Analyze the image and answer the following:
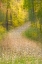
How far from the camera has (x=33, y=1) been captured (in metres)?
27.2

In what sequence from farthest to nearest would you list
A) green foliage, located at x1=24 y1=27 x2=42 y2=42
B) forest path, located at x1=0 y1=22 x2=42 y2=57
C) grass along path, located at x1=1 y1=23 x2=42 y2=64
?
green foliage, located at x1=24 y1=27 x2=42 y2=42 < forest path, located at x1=0 y1=22 x2=42 y2=57 < grass along path, located at x1=1 y1=23 x2=42 y2=64

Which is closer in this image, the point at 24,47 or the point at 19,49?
the point at 19,49

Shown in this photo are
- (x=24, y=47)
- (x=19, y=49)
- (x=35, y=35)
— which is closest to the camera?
(x=19, y=49)

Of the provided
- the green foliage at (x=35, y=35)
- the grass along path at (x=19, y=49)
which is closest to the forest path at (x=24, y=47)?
the grass along path at (x=19, y=49)

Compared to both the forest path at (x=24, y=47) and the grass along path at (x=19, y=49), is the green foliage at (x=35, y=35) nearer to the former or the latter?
the forest path at (x=24, y=47)

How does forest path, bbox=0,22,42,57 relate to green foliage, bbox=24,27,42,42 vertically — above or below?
above

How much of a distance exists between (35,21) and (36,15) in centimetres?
228

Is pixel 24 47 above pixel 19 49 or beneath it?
beneath

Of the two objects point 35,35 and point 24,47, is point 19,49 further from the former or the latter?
point 35,35

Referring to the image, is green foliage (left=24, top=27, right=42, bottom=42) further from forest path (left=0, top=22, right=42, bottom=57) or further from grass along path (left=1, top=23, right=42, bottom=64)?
grass along path (left=1, top=23, right=42, bottom=64)

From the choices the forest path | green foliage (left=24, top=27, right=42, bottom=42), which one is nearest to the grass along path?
the forest path

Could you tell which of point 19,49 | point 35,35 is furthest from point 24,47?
point 35,35

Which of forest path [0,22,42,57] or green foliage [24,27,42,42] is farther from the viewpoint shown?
green foliage [24,27,42,42]

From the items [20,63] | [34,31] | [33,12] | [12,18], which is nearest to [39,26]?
[34,31]
